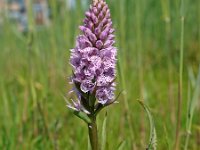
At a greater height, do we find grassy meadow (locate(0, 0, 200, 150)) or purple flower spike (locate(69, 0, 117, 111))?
purple flower spike (locate(69, 0, 117, 111))

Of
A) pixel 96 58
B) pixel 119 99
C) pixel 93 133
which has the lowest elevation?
pixel 119 99

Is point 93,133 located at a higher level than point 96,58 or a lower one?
lower

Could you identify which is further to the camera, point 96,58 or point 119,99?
point 119,99

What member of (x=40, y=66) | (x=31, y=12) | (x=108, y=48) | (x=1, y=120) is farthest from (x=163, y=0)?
(x=1, y=120)

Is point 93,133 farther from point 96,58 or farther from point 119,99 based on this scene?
point 119,99

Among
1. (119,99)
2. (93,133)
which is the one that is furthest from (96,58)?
(119,99)

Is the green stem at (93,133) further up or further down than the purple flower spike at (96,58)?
further down

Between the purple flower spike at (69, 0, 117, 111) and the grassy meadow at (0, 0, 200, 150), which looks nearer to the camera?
the purple flower spike at (69, 0, 117, 111)

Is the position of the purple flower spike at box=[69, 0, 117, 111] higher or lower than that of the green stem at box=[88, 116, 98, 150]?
higher
